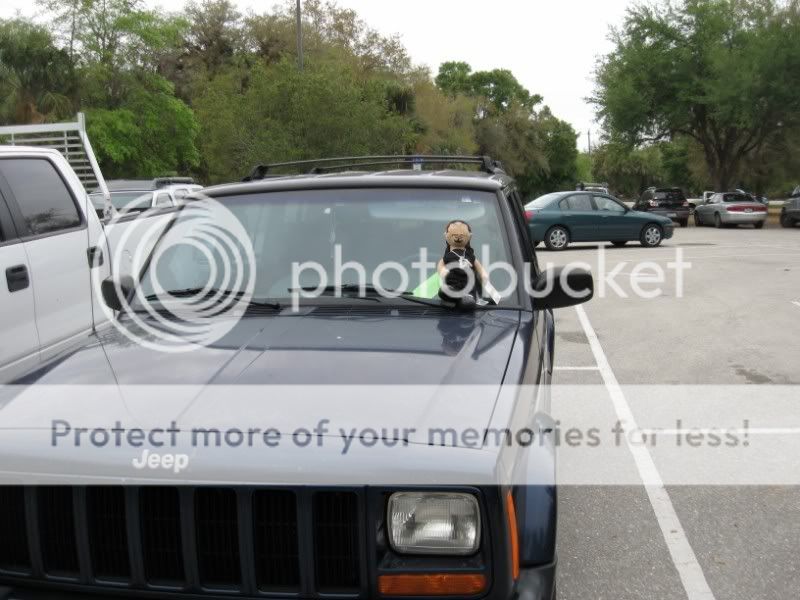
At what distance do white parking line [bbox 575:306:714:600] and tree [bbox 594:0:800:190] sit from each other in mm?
33308

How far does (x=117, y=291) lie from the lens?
3.91 metres

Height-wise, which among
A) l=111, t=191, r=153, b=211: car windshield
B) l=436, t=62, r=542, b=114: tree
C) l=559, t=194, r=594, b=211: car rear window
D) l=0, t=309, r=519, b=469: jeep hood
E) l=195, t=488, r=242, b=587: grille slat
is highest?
l=436, t=62, r=542, b=114: tree

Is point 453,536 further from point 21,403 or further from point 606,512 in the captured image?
point 606,512

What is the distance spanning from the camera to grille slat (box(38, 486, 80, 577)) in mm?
2434

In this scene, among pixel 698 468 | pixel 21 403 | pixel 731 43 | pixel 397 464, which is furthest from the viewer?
pixel 731 43

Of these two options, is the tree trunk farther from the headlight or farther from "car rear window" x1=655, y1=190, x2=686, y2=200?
the headlight

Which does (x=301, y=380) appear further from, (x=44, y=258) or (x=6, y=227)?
(x=44, y=258)

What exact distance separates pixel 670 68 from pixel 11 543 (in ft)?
137

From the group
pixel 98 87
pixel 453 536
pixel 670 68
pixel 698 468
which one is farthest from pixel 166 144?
pixel 453 536

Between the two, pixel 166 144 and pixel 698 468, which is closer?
pixel 698 468

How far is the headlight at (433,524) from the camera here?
2244 millimetres

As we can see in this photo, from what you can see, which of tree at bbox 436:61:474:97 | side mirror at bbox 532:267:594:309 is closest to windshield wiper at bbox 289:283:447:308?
side mirror at bbox 532:267:594:309

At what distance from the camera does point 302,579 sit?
2.27 metres

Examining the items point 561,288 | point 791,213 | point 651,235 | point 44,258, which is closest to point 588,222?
point 651,235
